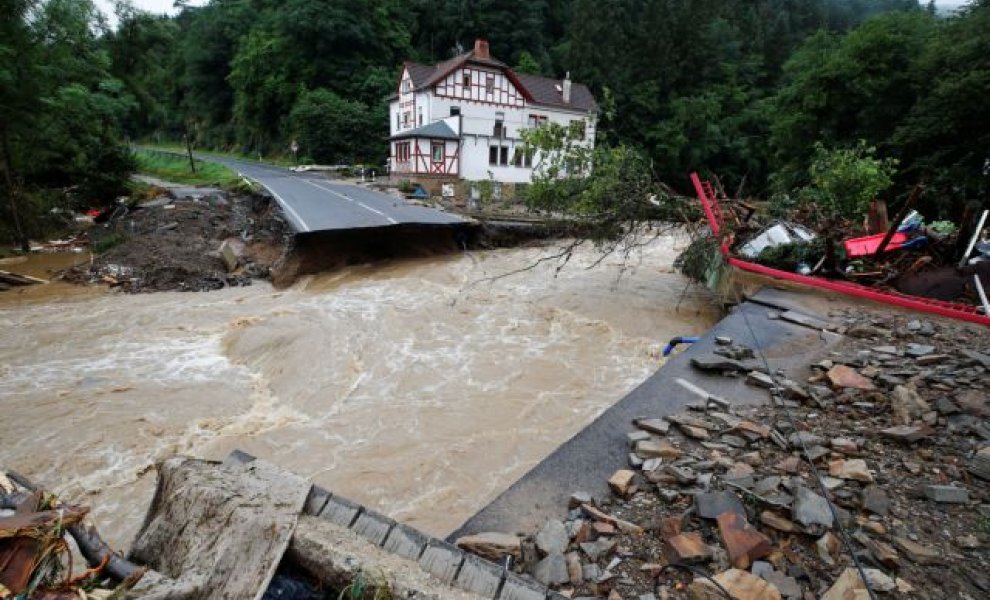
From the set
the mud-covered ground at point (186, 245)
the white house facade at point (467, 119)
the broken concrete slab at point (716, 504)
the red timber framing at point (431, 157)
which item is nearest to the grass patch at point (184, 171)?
the mud-covered ground at point (186, 245)

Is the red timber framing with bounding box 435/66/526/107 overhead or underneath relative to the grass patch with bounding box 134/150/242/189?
overhead

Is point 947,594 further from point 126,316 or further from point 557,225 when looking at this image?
point 126,316

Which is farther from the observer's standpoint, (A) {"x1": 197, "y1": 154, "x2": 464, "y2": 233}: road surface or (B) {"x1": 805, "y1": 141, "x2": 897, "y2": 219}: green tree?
(A) {"x1": 197, "y1": 154, "x2": 464, "y2": 233}: road surface

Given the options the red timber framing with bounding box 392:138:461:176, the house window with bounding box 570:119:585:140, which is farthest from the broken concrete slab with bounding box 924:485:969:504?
the red timber framing with bounding box 392:138:461:176

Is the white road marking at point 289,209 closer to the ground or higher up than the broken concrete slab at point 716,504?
higher up

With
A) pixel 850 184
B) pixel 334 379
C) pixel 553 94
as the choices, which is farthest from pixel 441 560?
pixel 553 94

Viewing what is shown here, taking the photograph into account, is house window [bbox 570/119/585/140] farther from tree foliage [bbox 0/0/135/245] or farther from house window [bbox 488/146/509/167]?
house window [bbox 488/146/509/167]

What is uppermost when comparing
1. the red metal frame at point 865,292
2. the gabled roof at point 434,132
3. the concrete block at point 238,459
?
the gabled roof at point 434,132

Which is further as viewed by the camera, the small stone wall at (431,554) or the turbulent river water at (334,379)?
the turbulent river water at (334,379)

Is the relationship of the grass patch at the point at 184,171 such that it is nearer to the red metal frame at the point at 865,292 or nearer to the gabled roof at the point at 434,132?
the gabled roof at the point at 434,132

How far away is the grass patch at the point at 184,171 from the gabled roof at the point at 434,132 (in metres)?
9.36

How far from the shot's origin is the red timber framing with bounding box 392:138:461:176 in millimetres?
29219

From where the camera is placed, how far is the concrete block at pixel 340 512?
2.65 m

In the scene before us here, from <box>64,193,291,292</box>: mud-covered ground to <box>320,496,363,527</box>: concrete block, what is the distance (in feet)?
42.5
